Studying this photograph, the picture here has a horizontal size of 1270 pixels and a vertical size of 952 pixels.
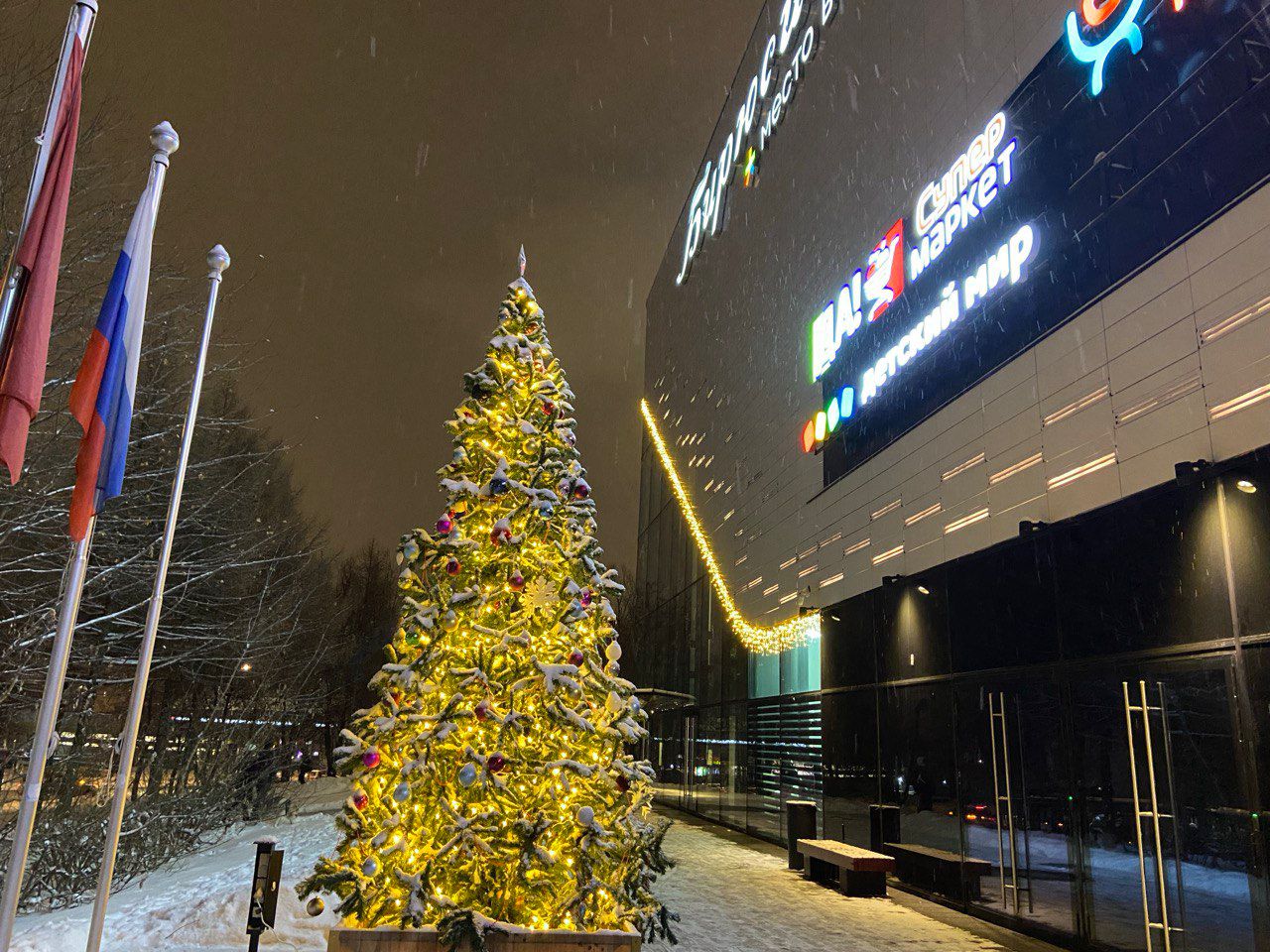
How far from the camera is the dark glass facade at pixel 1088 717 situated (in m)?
6.51

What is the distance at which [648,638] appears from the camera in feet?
101

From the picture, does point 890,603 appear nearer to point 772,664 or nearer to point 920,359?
point 920,359

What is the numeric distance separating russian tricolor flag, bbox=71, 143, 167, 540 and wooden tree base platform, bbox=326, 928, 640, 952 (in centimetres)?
269

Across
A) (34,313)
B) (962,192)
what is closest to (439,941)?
(34,313)

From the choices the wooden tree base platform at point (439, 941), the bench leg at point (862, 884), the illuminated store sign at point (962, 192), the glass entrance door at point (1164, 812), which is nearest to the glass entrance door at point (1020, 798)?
the glass entrance door at point (1164, 812)

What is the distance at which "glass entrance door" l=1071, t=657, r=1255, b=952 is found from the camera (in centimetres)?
645

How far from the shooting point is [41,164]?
4.13m

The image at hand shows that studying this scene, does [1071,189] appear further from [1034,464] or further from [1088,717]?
[1088,717]

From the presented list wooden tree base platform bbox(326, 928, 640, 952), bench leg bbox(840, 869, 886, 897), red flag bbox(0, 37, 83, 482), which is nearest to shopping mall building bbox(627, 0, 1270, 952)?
bench leg bbox(840, 869, 886, 897)

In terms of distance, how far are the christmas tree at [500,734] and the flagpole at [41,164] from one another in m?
2.64

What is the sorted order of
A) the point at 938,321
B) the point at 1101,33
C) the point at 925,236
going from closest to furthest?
the point at 1101,33
the point at 938,321
the point at 925,236

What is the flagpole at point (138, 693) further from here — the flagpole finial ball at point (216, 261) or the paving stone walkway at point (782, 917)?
the paving stone walkway at point (782, 917)

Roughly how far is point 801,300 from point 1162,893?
1293cm

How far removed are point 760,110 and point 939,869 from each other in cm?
1883
